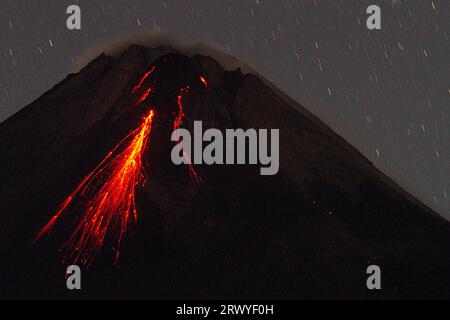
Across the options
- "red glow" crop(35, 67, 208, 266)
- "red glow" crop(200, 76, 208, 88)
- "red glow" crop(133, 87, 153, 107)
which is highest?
"red glow" crop(200, 76, 208, 88)

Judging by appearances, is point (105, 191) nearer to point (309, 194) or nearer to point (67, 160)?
point (67, 160)

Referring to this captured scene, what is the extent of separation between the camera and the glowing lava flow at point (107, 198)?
1785 inches

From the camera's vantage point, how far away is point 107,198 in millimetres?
49344

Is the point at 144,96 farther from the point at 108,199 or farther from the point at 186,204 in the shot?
the point at 186,204

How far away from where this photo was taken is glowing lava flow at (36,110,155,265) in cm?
4534

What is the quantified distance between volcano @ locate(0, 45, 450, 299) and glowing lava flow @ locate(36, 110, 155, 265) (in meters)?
0.11

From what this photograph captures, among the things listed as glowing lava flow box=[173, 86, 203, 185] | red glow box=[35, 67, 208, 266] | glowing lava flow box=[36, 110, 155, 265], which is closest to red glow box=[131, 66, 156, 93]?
glowing lava flow box=[173, 86, 203, 185]

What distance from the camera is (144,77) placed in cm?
6431

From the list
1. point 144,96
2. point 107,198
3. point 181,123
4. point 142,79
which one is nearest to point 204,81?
point 142,79

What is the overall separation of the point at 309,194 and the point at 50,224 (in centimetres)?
1844

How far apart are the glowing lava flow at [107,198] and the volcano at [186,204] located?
0.11m

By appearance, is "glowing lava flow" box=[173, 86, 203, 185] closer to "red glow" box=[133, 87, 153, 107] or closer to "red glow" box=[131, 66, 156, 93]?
"red glow" box=[133, 87, 153, 107]

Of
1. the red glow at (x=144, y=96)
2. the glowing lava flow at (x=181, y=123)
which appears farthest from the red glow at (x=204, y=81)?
the red glow at (x=144, y=96)

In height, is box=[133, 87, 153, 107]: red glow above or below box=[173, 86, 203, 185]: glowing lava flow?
above
